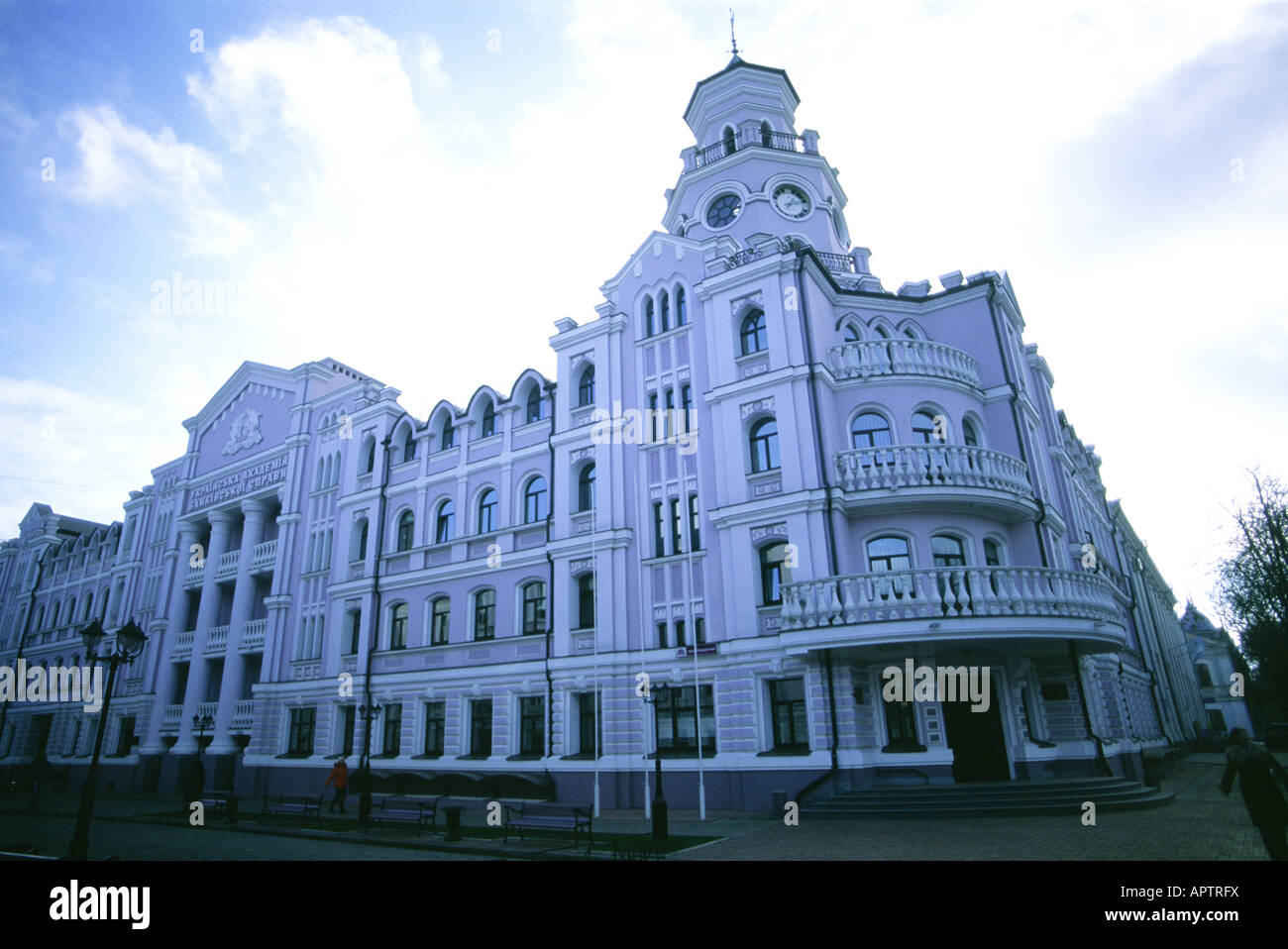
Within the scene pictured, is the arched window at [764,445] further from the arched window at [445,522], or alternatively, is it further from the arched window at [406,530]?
the arched window at [406,530]

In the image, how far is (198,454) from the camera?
40531 mm

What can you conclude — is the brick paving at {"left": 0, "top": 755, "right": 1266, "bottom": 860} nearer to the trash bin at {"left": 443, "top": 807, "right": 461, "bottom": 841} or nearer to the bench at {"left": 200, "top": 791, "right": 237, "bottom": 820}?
the trash bin at {"left": 443, "top": 807, "right": 461, "bottom": 841}

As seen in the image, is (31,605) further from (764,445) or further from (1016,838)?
(1016,838)

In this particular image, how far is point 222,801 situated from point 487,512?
40.3 ft

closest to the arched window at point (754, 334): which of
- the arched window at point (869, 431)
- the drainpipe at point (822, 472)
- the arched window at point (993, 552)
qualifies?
the drainpipe at point (822, 472)

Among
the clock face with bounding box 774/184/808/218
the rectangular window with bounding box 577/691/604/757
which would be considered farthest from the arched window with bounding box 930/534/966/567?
the clock face with bounding box 774/184/808/218

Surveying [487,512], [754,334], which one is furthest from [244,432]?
[754,334]

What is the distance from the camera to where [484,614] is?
2644cm

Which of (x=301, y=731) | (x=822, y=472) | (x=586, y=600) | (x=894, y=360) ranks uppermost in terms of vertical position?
(x=894, y=360)

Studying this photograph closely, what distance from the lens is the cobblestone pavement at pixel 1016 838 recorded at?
37.4 feet

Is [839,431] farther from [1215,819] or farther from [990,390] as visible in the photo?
[1215,819]

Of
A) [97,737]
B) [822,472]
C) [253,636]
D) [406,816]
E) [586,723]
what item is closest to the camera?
[97,737]

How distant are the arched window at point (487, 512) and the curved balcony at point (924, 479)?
13.5 m
